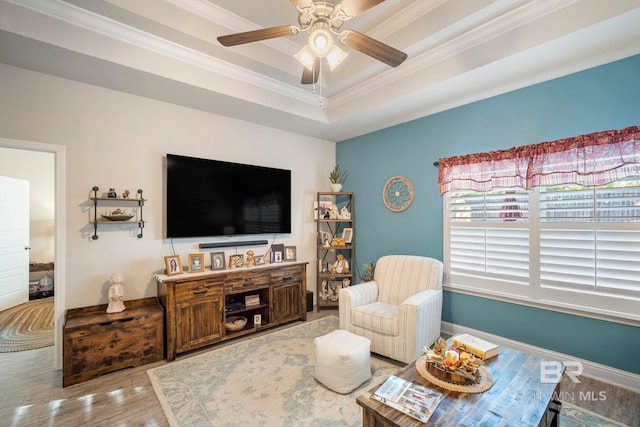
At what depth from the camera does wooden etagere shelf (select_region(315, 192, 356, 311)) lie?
4.30m

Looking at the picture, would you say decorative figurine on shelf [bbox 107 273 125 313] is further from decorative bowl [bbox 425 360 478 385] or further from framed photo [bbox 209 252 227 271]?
decorative bowl [bbox 425 360 478 385]

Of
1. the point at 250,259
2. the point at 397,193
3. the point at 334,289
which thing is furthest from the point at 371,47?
the point at 334,289

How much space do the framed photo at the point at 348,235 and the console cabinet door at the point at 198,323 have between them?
2.04m

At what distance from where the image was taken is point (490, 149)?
3025 millimetres

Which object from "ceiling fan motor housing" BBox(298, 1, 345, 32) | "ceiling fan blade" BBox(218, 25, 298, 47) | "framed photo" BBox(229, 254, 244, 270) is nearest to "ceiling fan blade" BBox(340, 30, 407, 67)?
"ceiling fan motor housing" BBox(298, 1, 345, 32)

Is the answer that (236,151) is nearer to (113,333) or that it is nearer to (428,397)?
(113,333)

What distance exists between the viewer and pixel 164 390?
2.27 m

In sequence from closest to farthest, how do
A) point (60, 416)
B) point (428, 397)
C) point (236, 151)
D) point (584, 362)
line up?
point (428, 397), point (60, 416), point (584, 362), point (236, 151)

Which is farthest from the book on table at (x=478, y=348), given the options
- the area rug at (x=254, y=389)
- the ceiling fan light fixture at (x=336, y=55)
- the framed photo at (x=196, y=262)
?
the framed photo at (x=196, y=262)

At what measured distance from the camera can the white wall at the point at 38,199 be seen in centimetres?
502

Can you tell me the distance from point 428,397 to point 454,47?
9.03 ft

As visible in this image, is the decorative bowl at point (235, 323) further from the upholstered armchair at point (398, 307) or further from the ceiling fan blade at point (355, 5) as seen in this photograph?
the ceiling fan blade at point (355, 5)

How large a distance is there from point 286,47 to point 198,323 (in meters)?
3.03

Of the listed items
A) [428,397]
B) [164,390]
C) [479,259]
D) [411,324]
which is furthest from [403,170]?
[164,390]
